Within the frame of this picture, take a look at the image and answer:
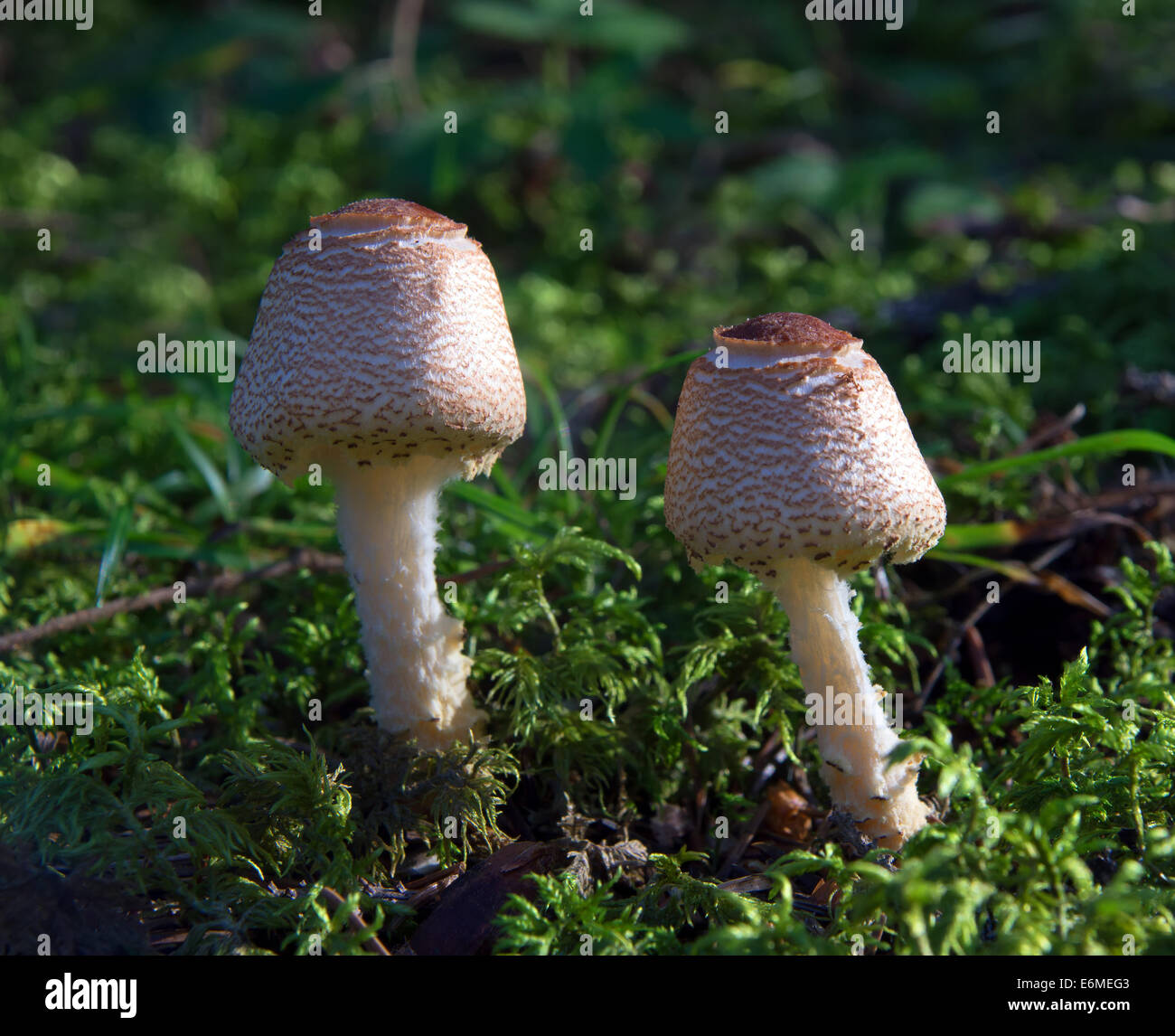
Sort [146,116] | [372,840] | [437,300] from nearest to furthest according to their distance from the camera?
[437,300] → [372,840] → [146,116]

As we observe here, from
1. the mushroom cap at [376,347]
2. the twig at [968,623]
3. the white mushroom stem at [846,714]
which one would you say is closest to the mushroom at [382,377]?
the mushroom cap at [376,347]

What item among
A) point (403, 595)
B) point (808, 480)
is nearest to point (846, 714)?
point (808, 480)

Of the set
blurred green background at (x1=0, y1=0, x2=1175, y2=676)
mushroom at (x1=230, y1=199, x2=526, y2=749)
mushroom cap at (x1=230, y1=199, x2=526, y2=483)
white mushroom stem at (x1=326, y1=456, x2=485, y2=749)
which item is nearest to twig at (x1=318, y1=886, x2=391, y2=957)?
white mushroom stem at (x1=326, y1=456, x2=485, y2=749)

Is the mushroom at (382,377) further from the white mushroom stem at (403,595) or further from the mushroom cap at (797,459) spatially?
the mushroom cap at (797,459)

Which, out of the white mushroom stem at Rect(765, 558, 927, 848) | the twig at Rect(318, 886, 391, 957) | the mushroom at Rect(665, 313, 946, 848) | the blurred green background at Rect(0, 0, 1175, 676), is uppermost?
the blurred green background at Rect(0, 0, 1175, 676)

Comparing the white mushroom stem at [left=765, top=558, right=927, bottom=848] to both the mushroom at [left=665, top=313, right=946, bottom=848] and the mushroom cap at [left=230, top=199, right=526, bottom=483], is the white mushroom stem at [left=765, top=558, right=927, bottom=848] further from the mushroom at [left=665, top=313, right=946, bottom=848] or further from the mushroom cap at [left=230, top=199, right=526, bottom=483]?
the mushroom cap at [left=230, top=199, right=526, bottom=483]

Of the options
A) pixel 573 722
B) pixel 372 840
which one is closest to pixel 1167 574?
pixel 573 722

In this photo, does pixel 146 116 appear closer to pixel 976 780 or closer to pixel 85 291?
pixel 85 291
